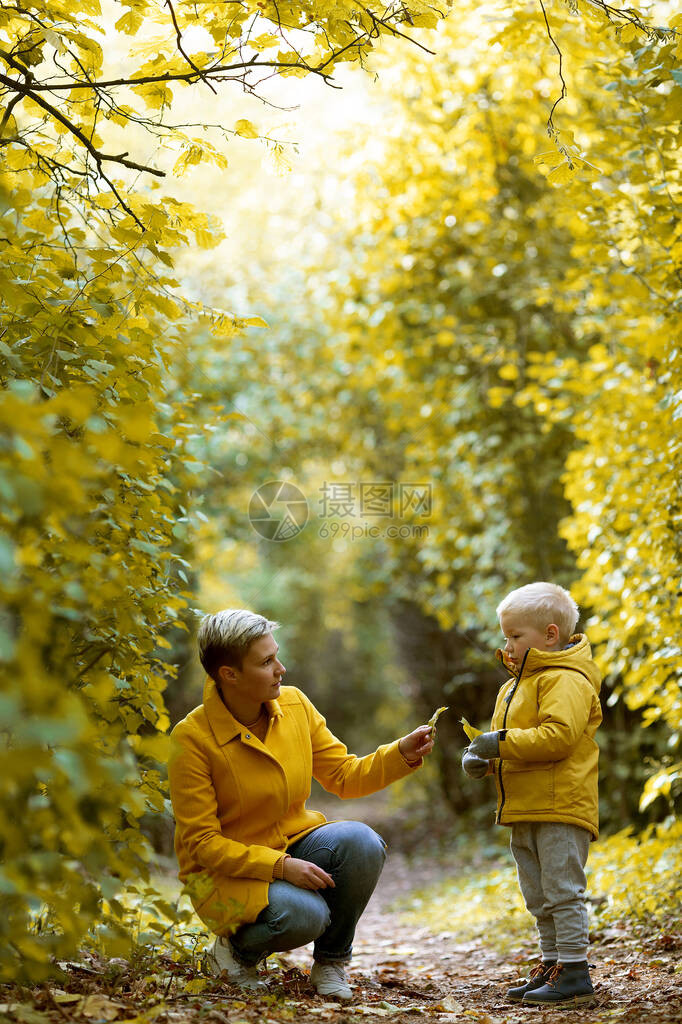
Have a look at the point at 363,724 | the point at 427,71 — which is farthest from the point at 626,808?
the point at 363,724

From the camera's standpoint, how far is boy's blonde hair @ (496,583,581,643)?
316 centimetres

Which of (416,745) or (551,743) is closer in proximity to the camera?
(551,743)

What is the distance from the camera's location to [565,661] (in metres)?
3.09

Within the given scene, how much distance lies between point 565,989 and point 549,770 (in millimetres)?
662

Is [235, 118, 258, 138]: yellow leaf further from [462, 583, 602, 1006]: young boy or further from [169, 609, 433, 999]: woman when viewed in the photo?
[462, 583, 602, 1006]: young boy

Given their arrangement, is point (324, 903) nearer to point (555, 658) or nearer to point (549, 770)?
point (549, 770)

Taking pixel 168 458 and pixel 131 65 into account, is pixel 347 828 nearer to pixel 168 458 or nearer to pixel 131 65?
pixel 168 458

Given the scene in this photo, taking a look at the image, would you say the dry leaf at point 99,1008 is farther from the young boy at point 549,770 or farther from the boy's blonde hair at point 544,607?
the boy's blonde hair at point 544,607

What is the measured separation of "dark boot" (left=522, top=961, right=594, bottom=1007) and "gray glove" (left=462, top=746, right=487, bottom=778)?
0.64 metres

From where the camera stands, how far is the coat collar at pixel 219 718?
290 cm
